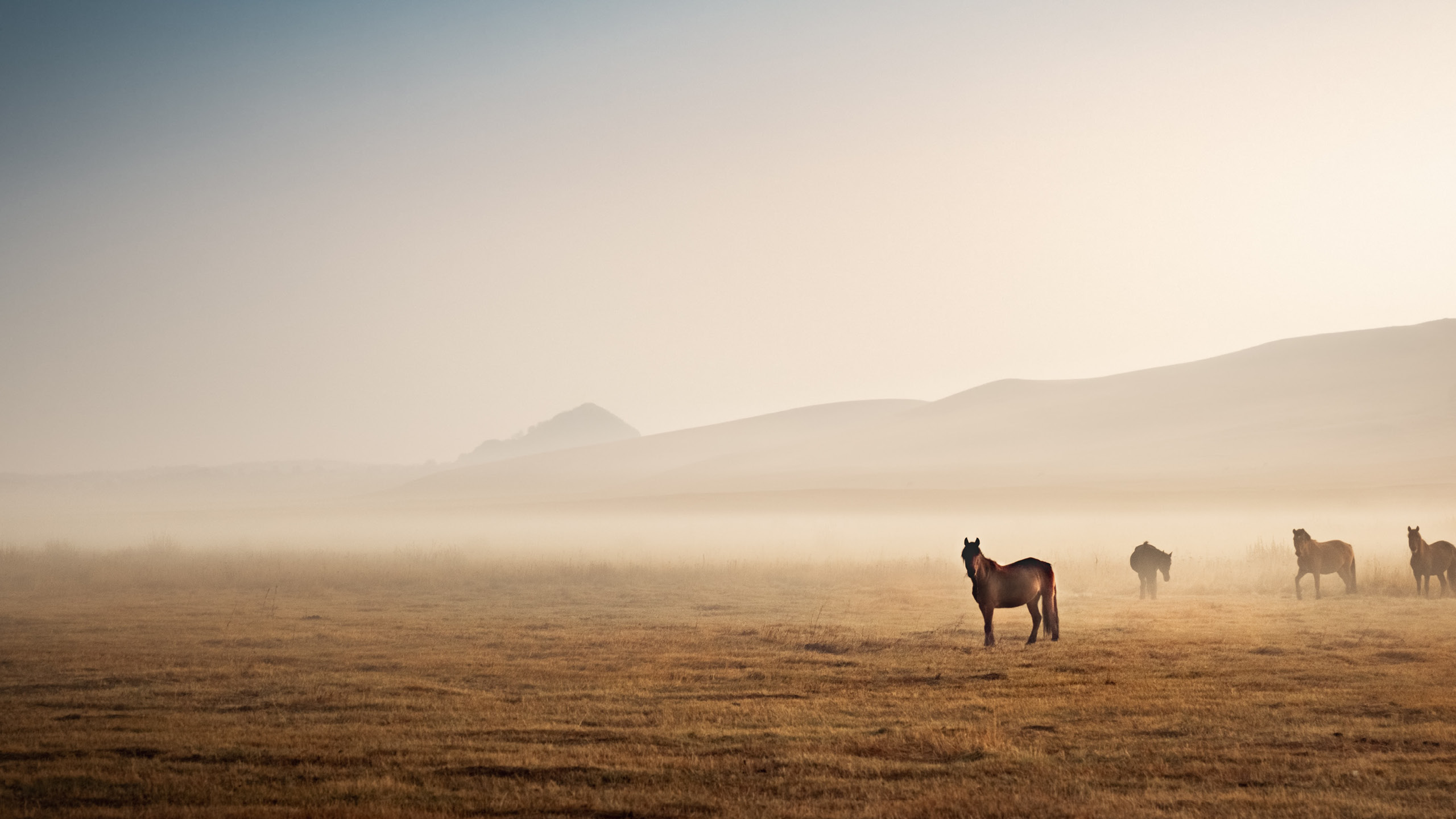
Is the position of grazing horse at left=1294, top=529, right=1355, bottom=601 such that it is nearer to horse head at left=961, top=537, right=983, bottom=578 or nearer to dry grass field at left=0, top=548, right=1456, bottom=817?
dry grass field at left=0, top=548, right=1456, bottom=817

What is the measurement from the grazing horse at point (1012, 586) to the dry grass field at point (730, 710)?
2.40ft

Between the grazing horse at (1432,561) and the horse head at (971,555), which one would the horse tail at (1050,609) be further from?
the grazing horse at (1432,561)

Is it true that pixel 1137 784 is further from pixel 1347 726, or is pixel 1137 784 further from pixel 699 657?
pixel 699 657

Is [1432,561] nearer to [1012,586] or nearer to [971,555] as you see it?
[1012,586]

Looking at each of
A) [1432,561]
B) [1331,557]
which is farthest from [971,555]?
[1432,561]

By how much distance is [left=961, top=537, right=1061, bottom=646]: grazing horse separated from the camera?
61.1ft

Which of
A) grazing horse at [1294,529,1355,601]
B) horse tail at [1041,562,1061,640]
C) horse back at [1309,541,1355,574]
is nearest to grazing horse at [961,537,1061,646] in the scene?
horse tail at [1041,562,1061,640]

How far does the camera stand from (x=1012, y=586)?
18.9 metres

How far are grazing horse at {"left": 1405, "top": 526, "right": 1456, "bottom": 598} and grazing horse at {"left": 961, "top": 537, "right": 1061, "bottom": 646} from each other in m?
12.3

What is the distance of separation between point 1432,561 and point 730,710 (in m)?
21.4

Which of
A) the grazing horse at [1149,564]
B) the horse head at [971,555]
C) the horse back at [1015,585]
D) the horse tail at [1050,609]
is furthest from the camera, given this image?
the grazing horse at [1149,564]

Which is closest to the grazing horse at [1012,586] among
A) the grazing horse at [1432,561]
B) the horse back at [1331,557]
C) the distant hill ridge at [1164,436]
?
the horse back at [1331,557]

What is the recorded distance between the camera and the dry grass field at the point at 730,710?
9180 mm

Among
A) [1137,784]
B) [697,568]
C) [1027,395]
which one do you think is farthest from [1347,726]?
[1027,395]
